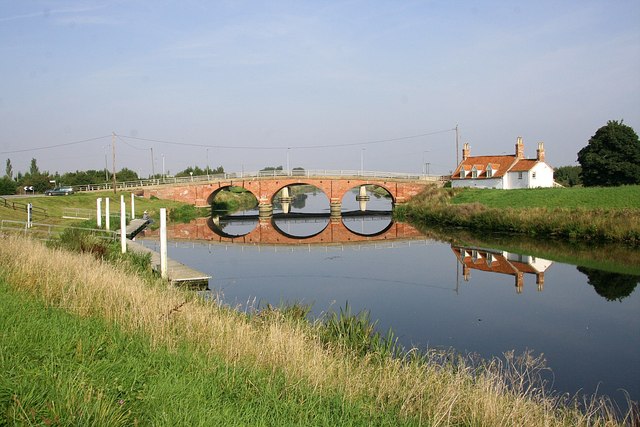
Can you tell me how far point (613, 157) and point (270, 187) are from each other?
35432 millimetres

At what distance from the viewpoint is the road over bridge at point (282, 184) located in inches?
2431

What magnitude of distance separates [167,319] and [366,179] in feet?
185

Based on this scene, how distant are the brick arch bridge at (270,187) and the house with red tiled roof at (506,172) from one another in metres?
4.90

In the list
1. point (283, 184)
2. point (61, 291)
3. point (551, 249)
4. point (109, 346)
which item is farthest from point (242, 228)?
point (109, 346)

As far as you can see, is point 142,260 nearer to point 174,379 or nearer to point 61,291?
point 61,291

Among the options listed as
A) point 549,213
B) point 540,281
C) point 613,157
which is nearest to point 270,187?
point 613,157

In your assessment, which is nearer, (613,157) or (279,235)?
(279,235)

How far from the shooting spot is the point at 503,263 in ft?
77.9

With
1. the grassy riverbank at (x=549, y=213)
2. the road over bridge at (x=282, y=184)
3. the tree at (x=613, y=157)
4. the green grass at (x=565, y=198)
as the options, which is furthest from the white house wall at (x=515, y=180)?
the road over bridge at (x=282, y=184)

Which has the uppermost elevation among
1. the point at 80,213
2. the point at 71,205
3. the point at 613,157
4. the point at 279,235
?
the point at 613,157

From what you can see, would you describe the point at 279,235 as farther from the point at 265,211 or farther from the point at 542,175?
the point at 542,175

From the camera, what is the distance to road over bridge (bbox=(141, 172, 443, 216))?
61.8 metres

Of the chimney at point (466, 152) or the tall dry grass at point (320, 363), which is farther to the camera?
the chimney at point (466, 152)

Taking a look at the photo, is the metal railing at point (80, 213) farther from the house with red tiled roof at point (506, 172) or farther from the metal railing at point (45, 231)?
the house with red tiled roof at point (506, 172)
